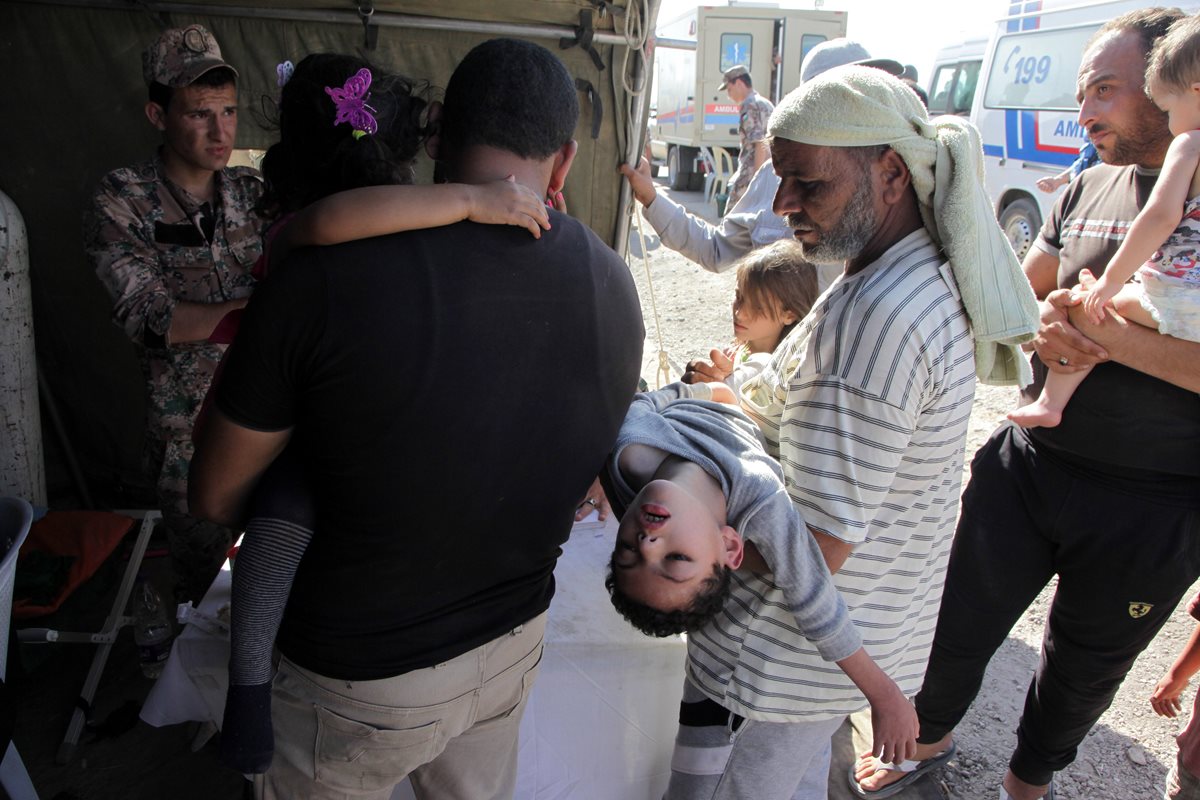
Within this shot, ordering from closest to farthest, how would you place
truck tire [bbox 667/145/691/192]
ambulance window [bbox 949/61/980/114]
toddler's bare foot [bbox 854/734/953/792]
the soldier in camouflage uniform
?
1. toddler's bare foot [bbox 854/734/953/792]
2. the soldier in camouflage uniform
3. ambulance window [bbox 949/61/980/114]
4. truck tire [bbox 667/145/691/192]

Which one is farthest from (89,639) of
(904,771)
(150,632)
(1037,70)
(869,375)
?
(1037,70)

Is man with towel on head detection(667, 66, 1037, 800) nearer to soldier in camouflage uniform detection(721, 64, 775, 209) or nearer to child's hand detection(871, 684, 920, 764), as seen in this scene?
child's hand detection(871, 684, 920, 764)

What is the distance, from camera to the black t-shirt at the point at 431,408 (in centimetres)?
105

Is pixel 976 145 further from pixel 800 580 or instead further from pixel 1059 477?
pixel 1059 477

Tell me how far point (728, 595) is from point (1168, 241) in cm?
162

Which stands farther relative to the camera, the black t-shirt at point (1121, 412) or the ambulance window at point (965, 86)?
the ambulance window at point (965, 86)

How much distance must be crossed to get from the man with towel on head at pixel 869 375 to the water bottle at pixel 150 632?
6.99 ft

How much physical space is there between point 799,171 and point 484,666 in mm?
1117

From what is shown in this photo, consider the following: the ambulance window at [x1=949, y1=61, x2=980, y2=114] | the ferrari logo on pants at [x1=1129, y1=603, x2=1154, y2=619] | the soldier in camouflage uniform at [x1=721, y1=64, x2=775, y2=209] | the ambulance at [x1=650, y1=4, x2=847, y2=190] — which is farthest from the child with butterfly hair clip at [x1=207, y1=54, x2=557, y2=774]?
the ambulance at [x1=650, y1=4, x2=847, y2=190]

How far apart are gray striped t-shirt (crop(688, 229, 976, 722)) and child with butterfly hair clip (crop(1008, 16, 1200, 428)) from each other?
Answer: 2.68 feet

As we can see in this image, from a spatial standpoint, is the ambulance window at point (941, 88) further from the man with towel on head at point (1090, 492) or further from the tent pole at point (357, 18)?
the man with towel on head at point (1090, 492)

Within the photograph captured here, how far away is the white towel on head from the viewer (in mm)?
1380

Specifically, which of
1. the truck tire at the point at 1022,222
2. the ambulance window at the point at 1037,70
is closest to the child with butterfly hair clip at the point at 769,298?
the ambulance window at the point at 1037,70

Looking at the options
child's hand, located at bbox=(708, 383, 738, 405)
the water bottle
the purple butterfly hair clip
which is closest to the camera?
the purple butterfly hair clip
